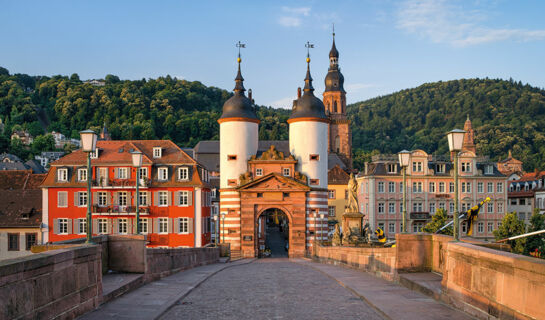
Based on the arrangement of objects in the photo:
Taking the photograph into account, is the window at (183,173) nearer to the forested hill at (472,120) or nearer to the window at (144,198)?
the window at (144,198)

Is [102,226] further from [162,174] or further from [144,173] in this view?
[162,174]

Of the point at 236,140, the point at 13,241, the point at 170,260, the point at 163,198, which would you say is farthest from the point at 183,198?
the point at 170,260

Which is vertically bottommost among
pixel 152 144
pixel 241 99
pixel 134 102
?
pixel 152 144

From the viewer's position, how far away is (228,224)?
5191 centimetres

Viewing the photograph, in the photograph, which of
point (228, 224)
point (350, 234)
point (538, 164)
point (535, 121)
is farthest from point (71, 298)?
point (535, 121)

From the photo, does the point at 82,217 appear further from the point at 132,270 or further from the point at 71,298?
the point at 71,298

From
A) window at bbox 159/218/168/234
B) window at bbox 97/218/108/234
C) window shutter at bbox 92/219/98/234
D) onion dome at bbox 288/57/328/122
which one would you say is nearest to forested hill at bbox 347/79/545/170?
onion dome at bbox 288/57/328/122

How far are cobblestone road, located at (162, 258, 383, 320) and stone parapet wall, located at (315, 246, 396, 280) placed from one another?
1.80 meters

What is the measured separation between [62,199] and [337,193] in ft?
135

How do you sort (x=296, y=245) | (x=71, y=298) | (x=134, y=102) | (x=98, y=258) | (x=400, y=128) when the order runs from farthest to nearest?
(x=400, y=128)
(x=134, y=102)
(x=296, y=245)
(x=98, y=258)
(x=71, y=298)

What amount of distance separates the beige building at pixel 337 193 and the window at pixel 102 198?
112 feet

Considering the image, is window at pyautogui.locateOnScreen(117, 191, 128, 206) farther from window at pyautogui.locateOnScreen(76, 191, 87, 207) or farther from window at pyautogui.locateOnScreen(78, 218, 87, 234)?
window at pyautogui.locateOnScreen(78, 218, 87, 234)

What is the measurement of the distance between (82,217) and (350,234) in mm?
29552

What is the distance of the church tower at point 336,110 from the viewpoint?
11431 cm
